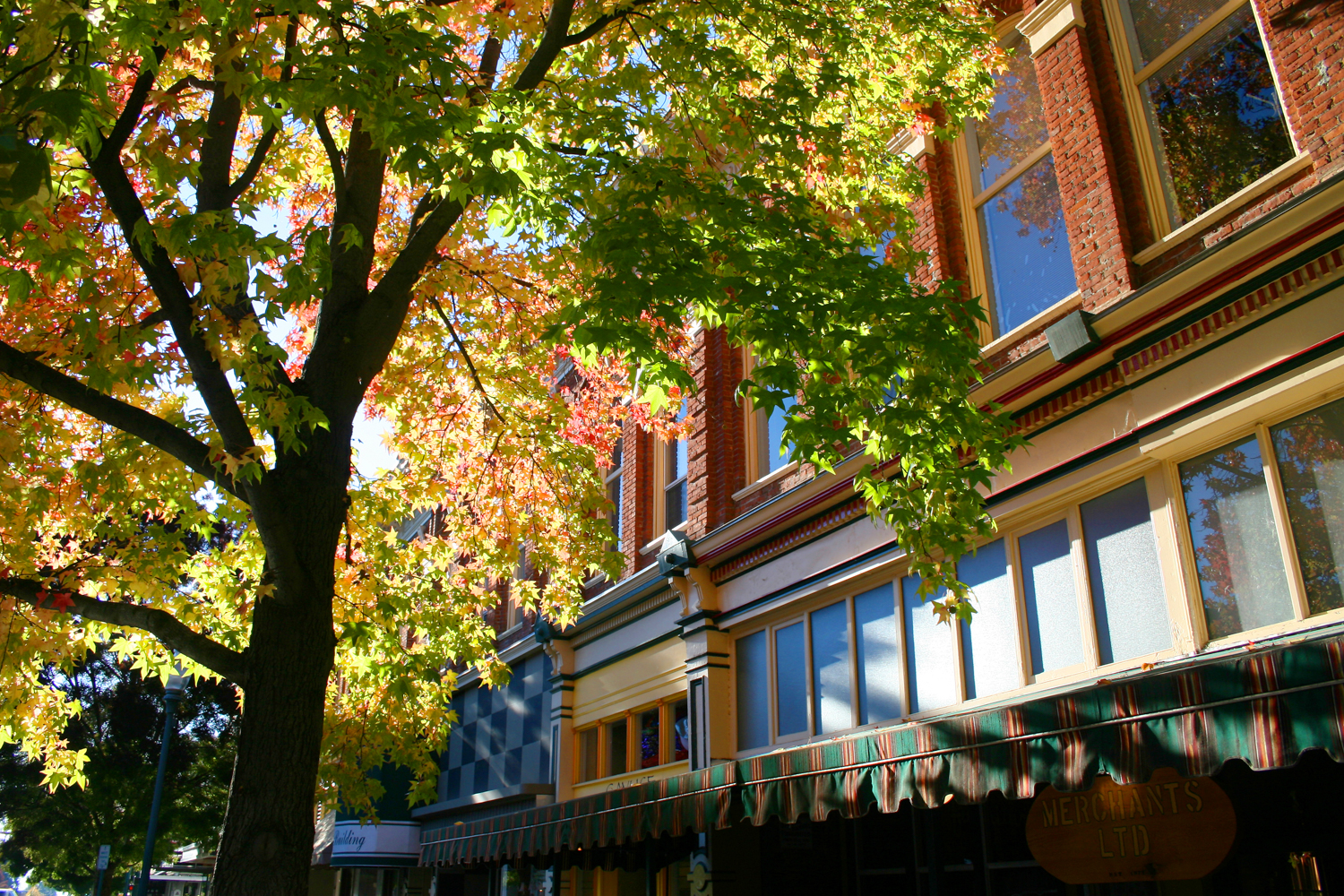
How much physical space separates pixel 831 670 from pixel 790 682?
837 millimetres

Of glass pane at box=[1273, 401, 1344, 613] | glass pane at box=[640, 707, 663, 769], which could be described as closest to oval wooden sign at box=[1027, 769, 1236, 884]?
glass pane at box=[1273, 401, 1344, 613]

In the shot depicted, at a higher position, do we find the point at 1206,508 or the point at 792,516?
the point at 792,516

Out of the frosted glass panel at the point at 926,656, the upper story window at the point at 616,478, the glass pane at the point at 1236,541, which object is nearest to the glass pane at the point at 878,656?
the frosted glass panel at the point at 926,656

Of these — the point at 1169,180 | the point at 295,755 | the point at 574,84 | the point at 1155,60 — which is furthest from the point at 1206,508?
the point at 295,755

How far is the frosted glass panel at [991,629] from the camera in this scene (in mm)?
8930

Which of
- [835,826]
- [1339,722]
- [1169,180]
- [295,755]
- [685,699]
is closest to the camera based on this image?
[1339,722]

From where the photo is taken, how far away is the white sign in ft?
74.9

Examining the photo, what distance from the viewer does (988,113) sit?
37.4 feet

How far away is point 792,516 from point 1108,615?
423 cm

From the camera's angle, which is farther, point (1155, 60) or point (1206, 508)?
point (1155, 60)

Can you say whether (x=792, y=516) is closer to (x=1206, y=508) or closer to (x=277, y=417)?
(x=1206, y=508)

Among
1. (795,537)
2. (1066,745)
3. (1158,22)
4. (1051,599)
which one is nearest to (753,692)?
(795,537)

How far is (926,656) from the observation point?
32.3ft

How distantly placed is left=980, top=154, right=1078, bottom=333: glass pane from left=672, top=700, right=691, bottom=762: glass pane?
22.8ft
